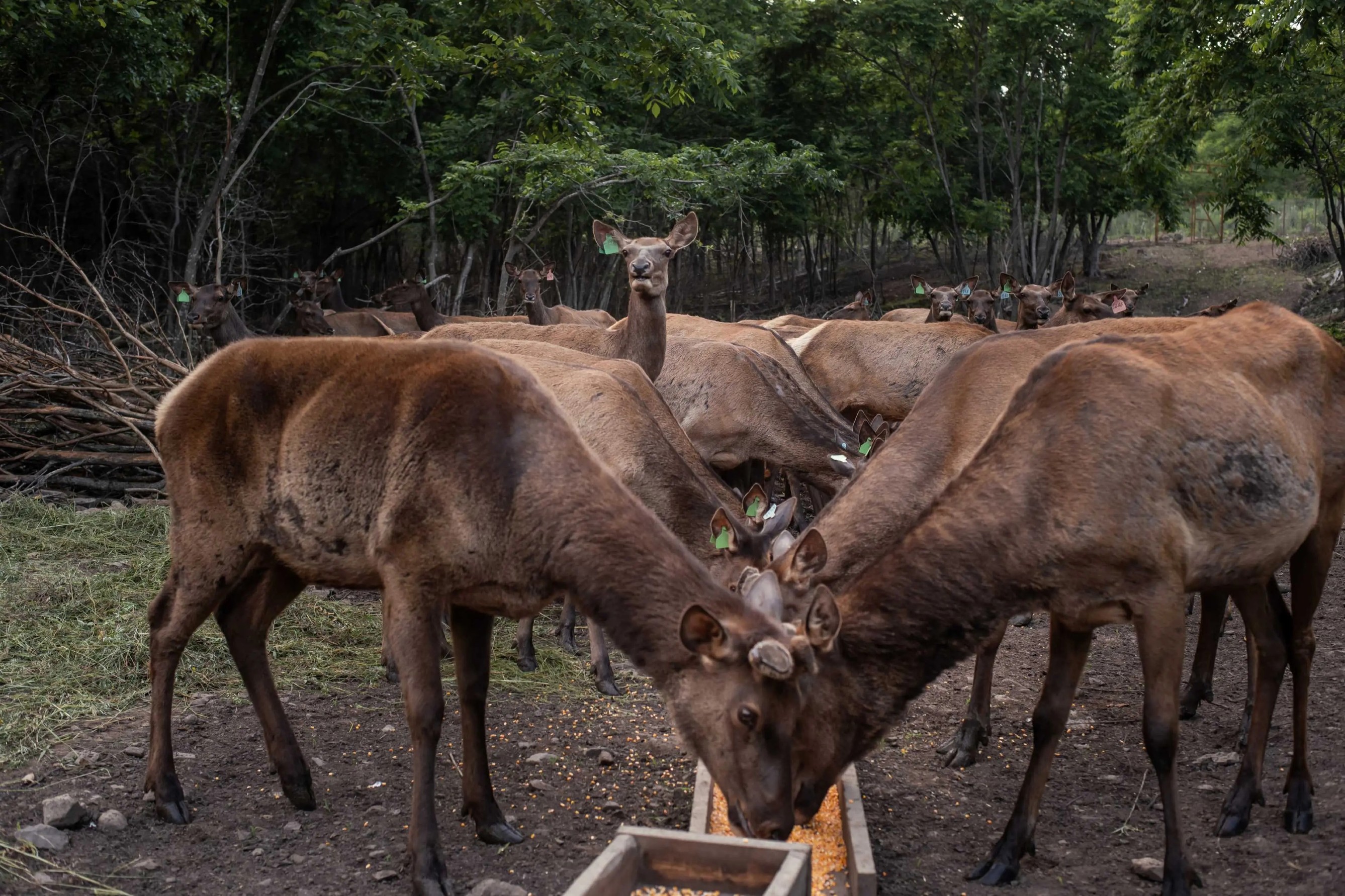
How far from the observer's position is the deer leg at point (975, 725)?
6348 millimetres

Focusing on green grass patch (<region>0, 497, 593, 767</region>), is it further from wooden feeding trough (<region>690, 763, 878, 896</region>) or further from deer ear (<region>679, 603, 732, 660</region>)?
deer ear (<region>679, 603, 732, 660</region>)

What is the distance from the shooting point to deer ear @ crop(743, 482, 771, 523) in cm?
759

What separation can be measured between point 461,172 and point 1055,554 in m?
15.9

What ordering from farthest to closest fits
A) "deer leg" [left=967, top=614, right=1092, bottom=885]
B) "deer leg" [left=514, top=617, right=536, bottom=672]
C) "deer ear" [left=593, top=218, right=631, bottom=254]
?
1. "deer ear" [left=593, top=218, right=631, bottom=254]
2. "deer leg" [left=514, top=617, right=536, bottom=672]
3. "deer leg" [left=967, top=614, right=1092, bottom=885]

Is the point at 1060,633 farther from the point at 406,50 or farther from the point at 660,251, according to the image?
the point at 406,50

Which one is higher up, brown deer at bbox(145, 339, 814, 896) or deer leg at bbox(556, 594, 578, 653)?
brown deer at bbox(145, 339, 814, 896)

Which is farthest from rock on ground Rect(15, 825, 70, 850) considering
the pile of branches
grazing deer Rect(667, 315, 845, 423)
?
grazing deer Rect(667, 315, 845, 423)

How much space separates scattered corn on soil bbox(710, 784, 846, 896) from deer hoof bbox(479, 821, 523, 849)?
833mm

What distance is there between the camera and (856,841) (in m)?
4.63

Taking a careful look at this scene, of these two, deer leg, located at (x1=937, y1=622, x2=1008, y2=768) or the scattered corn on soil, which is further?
deer leg, located at (x1=937, y1=622, x2=1008, y2=768)

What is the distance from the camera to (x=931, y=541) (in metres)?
4.91

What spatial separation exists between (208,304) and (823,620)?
1002 cm

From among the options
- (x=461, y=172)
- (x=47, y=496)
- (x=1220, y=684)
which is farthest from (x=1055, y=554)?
(x=461, y=172)

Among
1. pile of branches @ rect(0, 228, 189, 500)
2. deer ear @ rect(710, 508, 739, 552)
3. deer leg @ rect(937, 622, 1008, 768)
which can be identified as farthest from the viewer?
pile of branches @ rect(0, 228, 189, 500)
